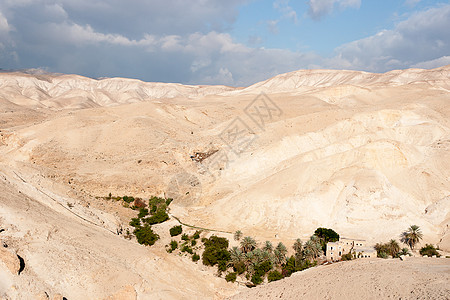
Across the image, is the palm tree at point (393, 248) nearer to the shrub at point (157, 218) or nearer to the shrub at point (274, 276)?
the shrub at point (274, 276)

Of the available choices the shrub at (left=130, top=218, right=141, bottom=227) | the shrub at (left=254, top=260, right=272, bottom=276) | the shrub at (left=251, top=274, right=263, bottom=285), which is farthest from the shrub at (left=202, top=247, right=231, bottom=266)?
the shrub at (left=130, top=218, right=141, bottom=227)

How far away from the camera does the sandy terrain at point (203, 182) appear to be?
15672 millimetres

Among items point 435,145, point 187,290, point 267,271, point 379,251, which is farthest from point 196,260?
point 435,145

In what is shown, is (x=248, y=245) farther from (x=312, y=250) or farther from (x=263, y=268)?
(x=312, y=250)

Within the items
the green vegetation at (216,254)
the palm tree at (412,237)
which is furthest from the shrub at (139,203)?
the palm tree at (412,237)

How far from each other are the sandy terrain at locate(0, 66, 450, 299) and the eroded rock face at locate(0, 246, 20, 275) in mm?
418

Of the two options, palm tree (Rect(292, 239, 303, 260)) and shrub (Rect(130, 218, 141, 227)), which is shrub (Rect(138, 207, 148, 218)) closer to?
shrub (Rect(130, 218, 141, 227))

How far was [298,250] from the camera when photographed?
2227 centimetres

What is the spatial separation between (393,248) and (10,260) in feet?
65.3

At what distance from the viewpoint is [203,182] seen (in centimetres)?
3519

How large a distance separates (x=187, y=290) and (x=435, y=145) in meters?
29.0

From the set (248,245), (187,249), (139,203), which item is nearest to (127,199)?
(139,203)

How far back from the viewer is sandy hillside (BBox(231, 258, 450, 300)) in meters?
11.9

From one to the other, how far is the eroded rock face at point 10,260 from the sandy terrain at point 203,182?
42 cm
